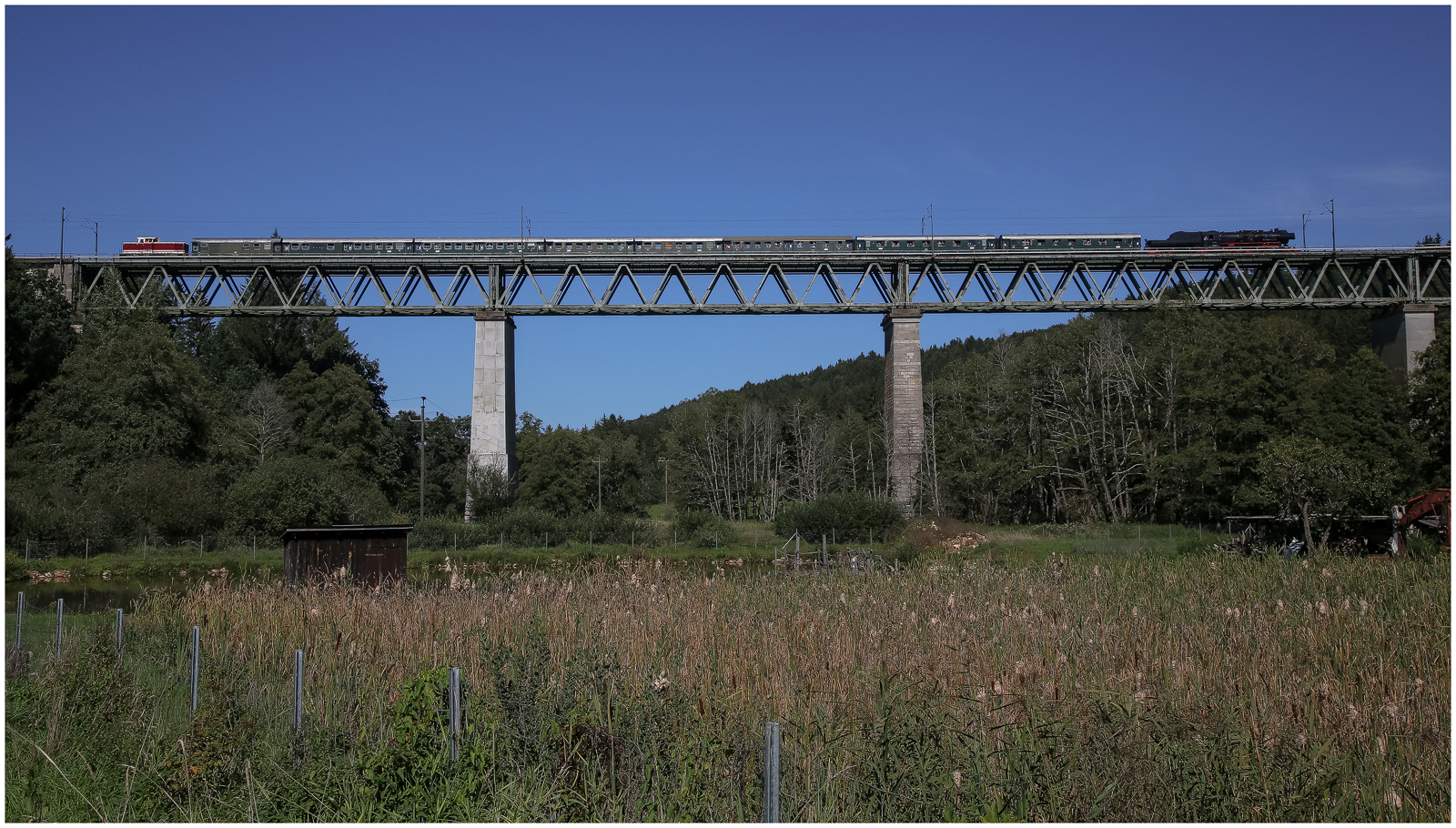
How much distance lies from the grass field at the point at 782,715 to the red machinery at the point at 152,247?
45.6 metres

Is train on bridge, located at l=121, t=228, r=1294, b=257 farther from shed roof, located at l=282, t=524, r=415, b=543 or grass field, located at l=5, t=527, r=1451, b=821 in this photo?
grass field, located at l=5, t=527, r=1451, b=821

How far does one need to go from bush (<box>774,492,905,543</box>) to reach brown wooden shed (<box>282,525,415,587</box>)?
27.0m

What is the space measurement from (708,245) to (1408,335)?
37.2m

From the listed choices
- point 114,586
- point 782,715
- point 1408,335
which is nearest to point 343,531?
point 782,715

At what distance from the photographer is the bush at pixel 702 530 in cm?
4625

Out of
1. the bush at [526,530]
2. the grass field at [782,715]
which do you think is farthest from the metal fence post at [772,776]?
the bush at [526,530]

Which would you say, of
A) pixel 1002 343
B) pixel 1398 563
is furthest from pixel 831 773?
pixel 1002 343

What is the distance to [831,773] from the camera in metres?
6.94

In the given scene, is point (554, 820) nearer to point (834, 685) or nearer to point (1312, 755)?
point (834, 685)

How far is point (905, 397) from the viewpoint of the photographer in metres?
52.0

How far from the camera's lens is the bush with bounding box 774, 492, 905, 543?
46156 millimetres

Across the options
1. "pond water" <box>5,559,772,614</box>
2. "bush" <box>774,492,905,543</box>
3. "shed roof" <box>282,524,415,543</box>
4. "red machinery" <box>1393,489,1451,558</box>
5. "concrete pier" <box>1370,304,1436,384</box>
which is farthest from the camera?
"concrete pier" <box>1370,304,1436,384</box>

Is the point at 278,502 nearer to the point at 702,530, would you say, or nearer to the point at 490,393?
the point at 490,393

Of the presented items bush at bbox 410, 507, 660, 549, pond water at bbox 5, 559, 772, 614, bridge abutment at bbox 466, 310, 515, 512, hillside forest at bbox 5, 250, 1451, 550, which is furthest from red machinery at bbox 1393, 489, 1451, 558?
bridge abutment at bbox 466, 310, 515, 512
